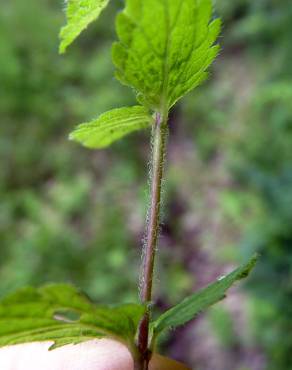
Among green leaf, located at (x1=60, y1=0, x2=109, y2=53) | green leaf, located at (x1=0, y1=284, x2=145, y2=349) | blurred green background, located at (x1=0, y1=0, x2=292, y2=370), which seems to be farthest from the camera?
blurred green background, located at (x1=0, y1=0, x2=292, y2=370)

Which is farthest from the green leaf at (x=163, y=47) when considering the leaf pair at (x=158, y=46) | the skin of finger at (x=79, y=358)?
the skin of finger at (x=79, y=358)

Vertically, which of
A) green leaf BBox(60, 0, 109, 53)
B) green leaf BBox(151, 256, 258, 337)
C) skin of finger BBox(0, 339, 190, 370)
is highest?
green leaf BBox(60, 0, 109, 53)

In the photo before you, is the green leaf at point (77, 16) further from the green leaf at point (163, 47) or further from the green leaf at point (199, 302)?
the green leaf at point (199, 302)

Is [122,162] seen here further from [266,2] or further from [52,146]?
[266,2]

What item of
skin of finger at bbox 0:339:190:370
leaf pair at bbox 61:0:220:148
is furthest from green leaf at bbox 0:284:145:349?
skin of finger at bbox 0:339:190:370

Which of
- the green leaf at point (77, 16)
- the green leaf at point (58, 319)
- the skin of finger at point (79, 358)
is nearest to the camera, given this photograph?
the green leaf at point (58, 319)

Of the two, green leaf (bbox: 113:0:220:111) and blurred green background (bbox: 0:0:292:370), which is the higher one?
blurred green background (bbox: 0:0:292:370)

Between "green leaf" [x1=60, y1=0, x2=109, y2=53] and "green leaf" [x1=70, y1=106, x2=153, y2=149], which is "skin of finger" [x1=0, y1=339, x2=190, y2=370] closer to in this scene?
"green leaf" [x1=70, y1=106, x2=153, y2=149]
